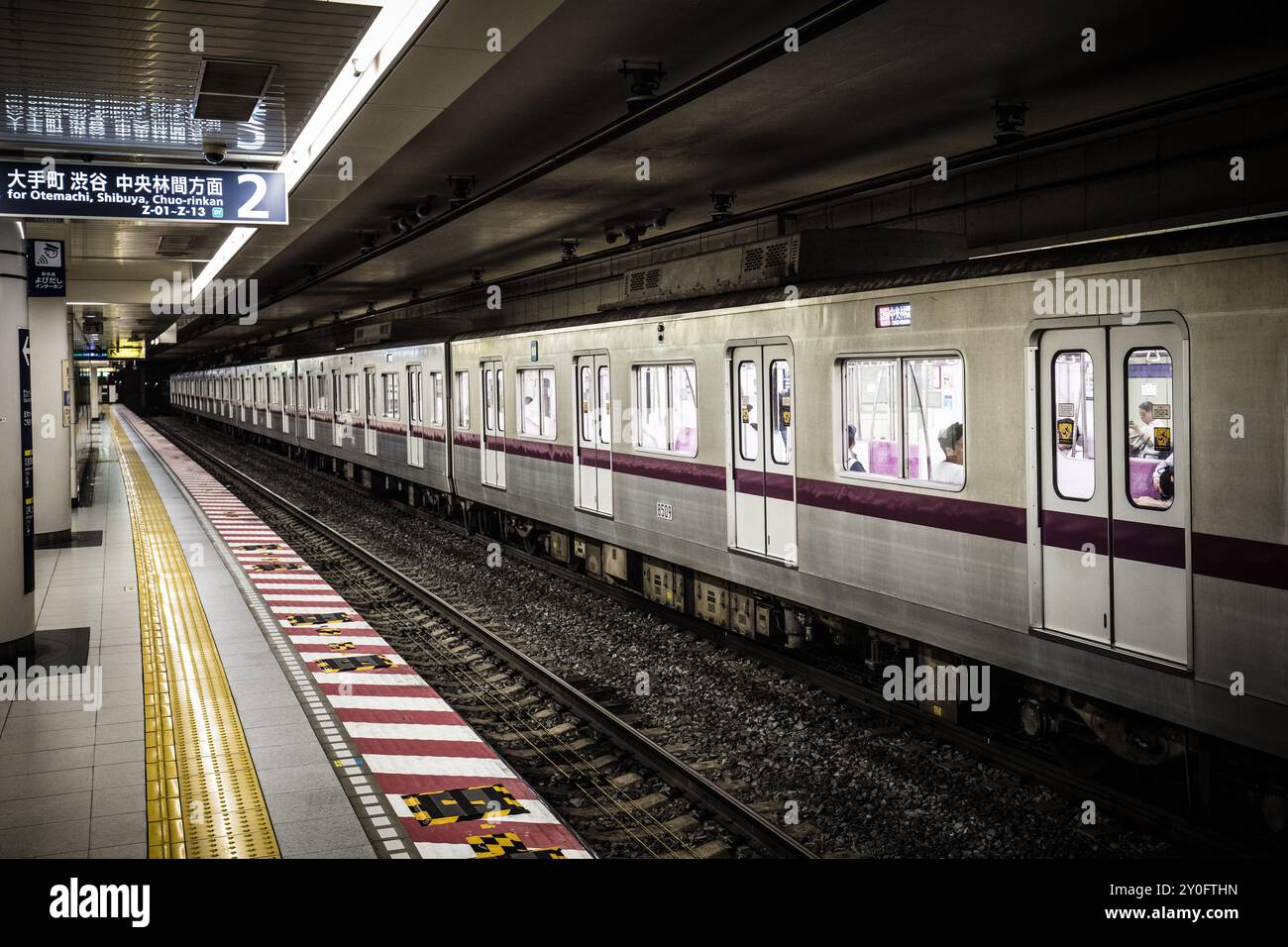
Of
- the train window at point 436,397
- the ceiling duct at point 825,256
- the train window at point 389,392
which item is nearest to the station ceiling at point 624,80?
the ceiling duct at point 825,256

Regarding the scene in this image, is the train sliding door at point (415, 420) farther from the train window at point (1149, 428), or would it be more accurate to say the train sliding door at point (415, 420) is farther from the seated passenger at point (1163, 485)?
the seated passenger at point (1163, 485)

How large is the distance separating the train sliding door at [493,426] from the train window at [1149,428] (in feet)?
33.1

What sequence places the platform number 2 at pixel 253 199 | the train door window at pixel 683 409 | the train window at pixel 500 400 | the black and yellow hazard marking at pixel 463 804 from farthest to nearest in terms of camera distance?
the train window at pixel 500 400 → the train door window at pixel 683 409 → the platform number 2 at pixel 253 199 → the black and yellow hazard marking at pixel 463 804

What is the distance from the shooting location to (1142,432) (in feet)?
18.7

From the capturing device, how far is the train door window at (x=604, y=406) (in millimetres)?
11656

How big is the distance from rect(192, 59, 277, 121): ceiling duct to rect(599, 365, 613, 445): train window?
4.18 metres

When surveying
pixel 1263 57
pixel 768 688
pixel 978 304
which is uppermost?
pixel 1263 57

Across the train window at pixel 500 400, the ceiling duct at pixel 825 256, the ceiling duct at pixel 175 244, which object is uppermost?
the ceiling duct at pixel 175 244

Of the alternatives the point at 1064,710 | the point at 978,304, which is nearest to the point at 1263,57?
the point at 978,304

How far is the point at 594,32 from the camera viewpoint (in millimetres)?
7520

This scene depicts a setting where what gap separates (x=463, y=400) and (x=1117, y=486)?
39.5ft

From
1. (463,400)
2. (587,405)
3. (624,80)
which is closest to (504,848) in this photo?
(624,80)

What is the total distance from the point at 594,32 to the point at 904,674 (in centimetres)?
489
